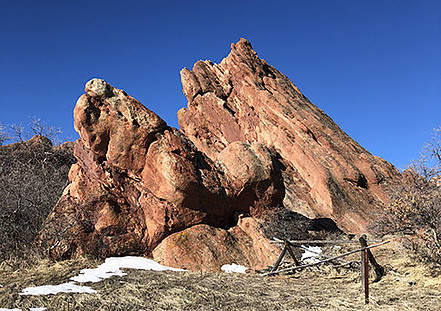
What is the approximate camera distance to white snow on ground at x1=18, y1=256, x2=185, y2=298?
829cm

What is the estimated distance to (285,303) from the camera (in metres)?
8.23

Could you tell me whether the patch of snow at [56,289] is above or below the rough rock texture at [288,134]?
below

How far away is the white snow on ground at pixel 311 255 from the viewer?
12.4 m

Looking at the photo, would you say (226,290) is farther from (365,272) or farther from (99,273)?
(99,273)

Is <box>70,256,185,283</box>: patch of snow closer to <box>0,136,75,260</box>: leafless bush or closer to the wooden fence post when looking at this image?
<box>0,136,75,260</box>: leafless bush

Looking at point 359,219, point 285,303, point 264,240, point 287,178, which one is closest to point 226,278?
point 285,303

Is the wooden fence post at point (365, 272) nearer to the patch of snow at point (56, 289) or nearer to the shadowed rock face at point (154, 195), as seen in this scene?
the shadowed rock face at point (154, 195)

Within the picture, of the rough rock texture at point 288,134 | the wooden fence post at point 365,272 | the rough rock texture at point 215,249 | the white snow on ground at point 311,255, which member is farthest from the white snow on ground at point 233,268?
the rough rock texture at point 288,134

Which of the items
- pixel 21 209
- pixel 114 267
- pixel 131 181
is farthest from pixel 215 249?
pixel 21 209

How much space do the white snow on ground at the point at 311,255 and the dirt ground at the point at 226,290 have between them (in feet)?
2.79

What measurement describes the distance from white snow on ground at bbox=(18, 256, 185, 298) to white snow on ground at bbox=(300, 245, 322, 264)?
4.53m

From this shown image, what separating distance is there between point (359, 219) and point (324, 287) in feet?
43.5

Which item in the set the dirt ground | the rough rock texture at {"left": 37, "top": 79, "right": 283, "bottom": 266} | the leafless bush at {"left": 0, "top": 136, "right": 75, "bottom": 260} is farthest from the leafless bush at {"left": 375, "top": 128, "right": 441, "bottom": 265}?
the leafless bush at {"left": 0, "top": 136, "right": 75, "bottom": 260}

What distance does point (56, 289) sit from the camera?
27.4ft
